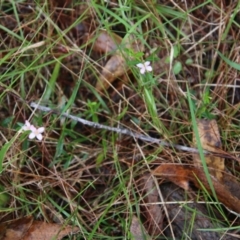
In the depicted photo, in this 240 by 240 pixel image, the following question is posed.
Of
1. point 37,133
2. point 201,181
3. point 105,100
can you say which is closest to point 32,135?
point 37,133

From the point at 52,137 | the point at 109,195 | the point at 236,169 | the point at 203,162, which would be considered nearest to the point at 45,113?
the point at 52,137

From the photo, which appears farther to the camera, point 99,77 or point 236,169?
point 99,77

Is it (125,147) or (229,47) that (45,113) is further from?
(229,47)

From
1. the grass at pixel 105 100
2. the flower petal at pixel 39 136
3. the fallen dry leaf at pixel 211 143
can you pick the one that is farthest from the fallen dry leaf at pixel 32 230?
the fallen dry leaf at pixel 211 143

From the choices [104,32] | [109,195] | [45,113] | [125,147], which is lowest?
[109,195]

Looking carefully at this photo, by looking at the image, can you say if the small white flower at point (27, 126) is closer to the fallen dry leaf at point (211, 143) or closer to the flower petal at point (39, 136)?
the flower petal at point (39, 136)

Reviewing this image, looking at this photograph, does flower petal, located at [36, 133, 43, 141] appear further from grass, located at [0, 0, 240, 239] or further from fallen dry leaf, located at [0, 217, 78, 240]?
fallen dry leaf, located at [0, 217, 78, 240]

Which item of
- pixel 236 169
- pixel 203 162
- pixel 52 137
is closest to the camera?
pixel 203 162

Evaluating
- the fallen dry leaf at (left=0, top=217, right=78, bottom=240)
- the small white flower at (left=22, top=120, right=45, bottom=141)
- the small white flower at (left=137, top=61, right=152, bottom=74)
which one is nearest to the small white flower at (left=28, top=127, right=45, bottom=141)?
the small white flower at (left=22, top=120, right=45, bottom=141)
